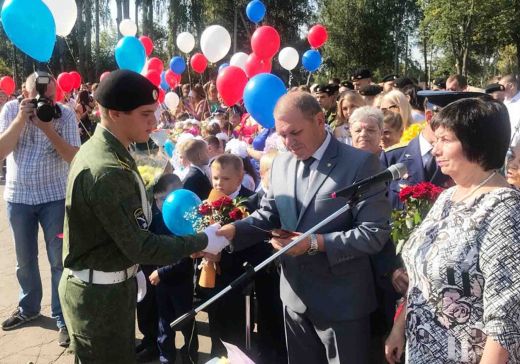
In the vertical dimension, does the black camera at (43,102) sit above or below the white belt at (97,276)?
above

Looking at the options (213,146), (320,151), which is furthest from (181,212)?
(213,146)

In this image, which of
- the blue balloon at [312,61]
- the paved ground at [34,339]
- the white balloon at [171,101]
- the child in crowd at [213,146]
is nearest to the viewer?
the paved ground at [34,339]

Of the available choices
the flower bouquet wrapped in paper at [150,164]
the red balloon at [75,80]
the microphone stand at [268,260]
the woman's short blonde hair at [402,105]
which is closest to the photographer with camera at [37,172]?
the flower bouquet wrapped in paper at [150,164]

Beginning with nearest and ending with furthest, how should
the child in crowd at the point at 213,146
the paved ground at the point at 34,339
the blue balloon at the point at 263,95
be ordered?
the paved ground at the point at 34,339 → the blue balloon at the point at 263,95 → the child in crowd at the point at 213,146

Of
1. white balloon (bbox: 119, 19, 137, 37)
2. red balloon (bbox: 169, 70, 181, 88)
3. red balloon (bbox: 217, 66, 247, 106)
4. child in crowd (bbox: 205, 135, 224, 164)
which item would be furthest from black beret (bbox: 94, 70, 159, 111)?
red balloon (bbox: 169, 70, 181, 88)

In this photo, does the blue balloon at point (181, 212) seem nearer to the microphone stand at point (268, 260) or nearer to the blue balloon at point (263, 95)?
the microphone stand at point (268, 260)

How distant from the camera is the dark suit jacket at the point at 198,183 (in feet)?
13.4

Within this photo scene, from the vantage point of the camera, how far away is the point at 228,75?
641 centimetres

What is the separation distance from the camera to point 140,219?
2.18 metres

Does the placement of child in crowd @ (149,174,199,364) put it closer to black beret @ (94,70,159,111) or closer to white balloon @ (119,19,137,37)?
black beret @ (94,70,159,111)

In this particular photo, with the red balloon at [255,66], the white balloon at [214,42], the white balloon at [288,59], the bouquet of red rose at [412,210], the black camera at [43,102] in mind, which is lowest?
the bouquet of red rose at [412,210]

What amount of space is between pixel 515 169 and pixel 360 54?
1247 inches

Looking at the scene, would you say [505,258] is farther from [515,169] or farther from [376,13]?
[376,13]

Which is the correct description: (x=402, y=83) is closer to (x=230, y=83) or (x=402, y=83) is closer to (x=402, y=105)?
(x=230, y=83)
